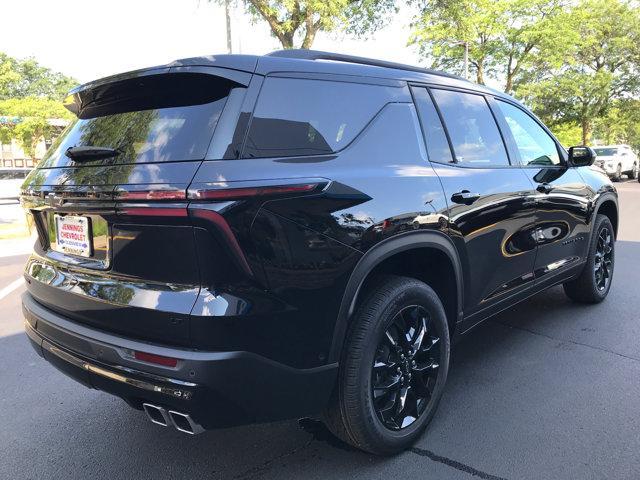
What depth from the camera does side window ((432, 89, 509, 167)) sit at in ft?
10.2

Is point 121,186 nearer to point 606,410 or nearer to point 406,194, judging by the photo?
point 406,194

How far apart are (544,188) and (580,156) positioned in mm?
853

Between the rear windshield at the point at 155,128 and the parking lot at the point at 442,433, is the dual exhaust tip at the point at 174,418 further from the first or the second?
the rear windshield at the point at 155,128

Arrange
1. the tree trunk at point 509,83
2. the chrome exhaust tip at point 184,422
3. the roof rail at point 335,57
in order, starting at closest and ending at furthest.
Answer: the chrome exhaust tip at point 184,422 < the roof rail at point 335,57 < the tree trunk at point 509,83

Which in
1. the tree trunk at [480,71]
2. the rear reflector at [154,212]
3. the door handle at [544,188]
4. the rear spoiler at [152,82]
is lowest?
the door handle at [544,188]

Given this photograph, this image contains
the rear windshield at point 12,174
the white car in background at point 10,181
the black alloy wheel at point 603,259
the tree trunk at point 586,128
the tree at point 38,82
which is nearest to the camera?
the black alloy wheel at point 603,259

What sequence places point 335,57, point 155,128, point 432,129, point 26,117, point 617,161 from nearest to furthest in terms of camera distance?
point 155,128
point 335,57
point 432,129
point 617,161
point 26,117

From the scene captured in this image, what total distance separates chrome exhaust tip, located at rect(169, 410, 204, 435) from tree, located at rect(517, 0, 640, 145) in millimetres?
29531

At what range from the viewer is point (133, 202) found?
2.02 metres

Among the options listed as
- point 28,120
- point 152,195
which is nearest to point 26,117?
point 28,120

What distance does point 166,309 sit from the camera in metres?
1.98

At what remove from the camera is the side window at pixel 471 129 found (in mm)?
3104

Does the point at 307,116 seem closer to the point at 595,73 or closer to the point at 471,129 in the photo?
the point at 471,129

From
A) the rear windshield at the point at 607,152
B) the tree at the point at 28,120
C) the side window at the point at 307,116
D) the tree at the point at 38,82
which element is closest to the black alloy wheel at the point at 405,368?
the side window at the point at 307,116
